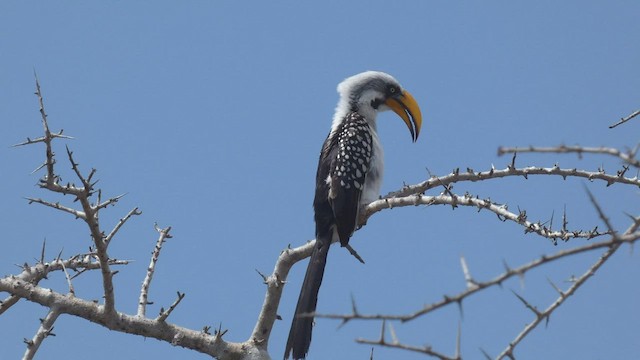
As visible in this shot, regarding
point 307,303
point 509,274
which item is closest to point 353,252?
point 307,303

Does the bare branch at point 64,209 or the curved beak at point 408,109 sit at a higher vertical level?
the curved beak at point 408,109

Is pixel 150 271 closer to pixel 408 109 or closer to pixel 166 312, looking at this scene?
pixel 166 312

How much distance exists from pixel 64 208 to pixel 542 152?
10.0ft

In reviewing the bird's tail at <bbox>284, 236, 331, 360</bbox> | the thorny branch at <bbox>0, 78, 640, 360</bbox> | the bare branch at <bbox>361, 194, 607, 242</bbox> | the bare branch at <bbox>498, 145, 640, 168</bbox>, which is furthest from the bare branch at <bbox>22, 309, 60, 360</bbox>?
the bare branch at <bbox>498, 145, 640, 168</bbox>

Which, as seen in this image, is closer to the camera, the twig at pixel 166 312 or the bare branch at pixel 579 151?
the bare branch at pixel 579 151

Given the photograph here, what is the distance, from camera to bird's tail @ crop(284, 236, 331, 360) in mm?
5531

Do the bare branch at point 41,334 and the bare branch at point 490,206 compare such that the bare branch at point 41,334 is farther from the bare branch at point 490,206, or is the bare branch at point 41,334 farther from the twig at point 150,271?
the bare branch at point 490,206

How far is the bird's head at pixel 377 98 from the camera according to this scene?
7.75 m

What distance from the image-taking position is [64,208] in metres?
4.66

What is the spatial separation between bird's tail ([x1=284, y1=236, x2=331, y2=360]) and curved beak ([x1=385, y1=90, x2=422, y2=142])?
2026 mm

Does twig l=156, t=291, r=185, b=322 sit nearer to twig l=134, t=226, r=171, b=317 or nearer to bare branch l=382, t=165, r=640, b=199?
twig l=134, t=226, r=171, b=317

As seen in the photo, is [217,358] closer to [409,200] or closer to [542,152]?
[409,200]

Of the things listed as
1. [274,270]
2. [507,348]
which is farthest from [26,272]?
[507,348]

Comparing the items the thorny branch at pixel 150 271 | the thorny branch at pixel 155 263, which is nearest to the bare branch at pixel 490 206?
the thorny branch at pixel 155 263
